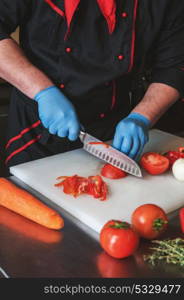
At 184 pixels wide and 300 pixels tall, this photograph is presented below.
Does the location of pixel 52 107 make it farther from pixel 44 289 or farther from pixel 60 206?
pixel 44 289

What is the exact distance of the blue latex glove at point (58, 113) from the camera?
1.29 meters

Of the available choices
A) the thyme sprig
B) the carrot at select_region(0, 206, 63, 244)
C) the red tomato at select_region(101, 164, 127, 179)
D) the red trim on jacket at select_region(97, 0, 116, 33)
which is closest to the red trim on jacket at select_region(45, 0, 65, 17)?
the red trim on jacket at select_region(97, 0, 116, 33)

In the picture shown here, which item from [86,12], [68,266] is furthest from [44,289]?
[86,12]

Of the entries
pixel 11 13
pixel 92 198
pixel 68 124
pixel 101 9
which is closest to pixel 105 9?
pixel 101 9

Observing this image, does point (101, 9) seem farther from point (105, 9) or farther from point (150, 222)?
point (150, 222)

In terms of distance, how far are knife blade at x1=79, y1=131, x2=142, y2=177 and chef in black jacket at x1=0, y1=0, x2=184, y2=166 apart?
7 centimetres

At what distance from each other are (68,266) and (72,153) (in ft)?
2.01

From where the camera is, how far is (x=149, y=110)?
58.5 inches

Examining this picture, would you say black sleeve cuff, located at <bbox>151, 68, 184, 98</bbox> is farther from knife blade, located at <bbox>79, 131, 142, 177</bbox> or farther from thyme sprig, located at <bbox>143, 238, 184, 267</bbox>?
thyme sprig, located at <bbox>143, 238, 184, 267</bbox>

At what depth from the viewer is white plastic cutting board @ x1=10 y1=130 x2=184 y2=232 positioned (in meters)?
1.07

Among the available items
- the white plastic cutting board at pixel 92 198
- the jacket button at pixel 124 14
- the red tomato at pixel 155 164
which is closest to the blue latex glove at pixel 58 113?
the white plastic cutting board at pixel 92 198

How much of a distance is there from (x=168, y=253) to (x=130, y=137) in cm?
54

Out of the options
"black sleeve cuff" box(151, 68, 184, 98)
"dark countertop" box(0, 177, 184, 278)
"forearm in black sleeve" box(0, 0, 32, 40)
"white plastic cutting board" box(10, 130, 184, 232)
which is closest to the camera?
"dark countertop" box(0, 177, 184, 278)

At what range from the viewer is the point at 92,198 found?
1.12 m
